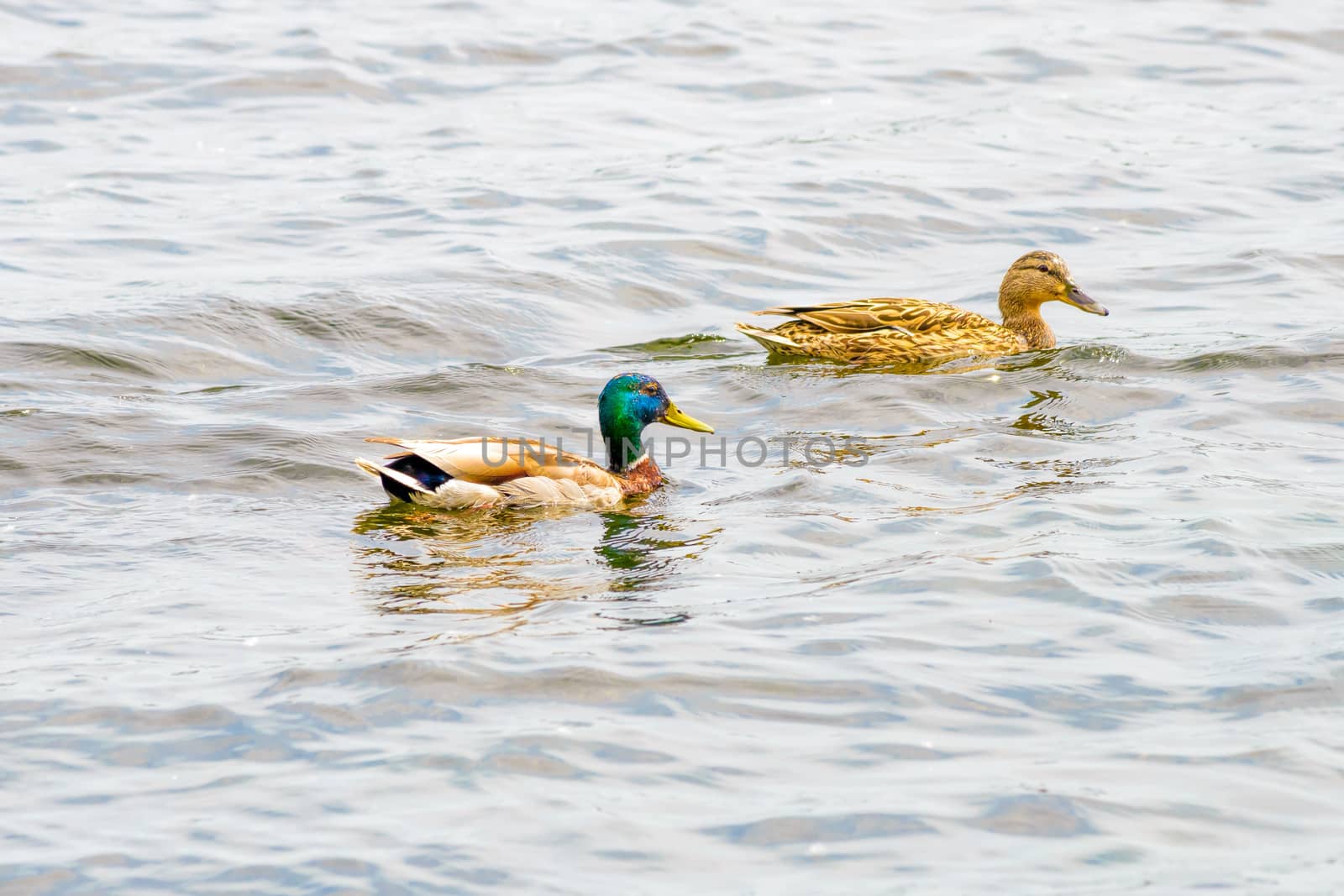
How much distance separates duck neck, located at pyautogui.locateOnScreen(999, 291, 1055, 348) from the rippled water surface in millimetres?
221

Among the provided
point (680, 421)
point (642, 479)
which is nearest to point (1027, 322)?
point (680, 421)

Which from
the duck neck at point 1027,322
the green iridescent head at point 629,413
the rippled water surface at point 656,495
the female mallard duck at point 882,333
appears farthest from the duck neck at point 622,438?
the duck neck at point 1027,322

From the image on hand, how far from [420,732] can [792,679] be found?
1532mm

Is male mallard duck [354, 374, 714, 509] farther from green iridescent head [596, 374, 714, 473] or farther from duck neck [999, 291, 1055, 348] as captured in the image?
duck neck [999, 291, 1055, 348]

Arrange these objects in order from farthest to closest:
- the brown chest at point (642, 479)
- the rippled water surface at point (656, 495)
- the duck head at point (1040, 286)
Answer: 1. the duck head at point (1040, 286)
2. the brown chest at point (642, 479)
3. the rippled water surface at point (656, 495)

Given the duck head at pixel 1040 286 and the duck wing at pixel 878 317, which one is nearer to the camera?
the duck wing at pixel 878 317

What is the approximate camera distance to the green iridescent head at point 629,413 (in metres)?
10.3

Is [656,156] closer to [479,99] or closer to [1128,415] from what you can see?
[479,99]

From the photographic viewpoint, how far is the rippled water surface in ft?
19.1

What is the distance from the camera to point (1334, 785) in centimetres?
609

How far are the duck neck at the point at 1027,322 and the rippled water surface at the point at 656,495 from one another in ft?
0.73

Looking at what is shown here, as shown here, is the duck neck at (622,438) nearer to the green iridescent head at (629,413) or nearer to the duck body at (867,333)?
the green iridescent head at (629,413)

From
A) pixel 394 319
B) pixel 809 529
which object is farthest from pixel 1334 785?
pixel 394 319

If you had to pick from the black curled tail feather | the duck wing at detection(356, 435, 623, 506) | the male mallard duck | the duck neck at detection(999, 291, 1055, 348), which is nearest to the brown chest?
the male mallard duck
